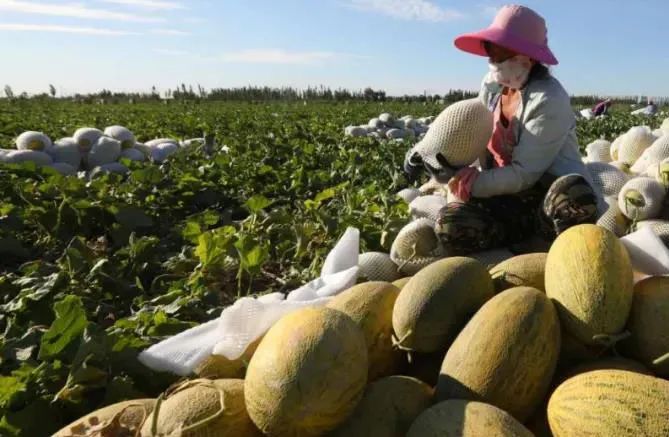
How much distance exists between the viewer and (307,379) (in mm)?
1555

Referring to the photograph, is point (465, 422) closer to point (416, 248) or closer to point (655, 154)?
point (416, 248)

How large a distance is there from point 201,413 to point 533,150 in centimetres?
240

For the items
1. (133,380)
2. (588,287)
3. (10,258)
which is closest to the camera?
(588,287)

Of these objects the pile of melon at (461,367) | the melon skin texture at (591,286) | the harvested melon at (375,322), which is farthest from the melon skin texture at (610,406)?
the harvested melon at (375,322)

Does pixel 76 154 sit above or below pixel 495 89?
below

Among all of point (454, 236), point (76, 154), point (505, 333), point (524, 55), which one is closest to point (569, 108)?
point (524, 55)

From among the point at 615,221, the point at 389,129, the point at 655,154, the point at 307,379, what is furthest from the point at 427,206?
the point at 389,129

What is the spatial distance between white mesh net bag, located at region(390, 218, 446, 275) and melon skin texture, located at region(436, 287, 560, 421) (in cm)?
139

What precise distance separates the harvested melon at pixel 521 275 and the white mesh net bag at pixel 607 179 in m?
2.05

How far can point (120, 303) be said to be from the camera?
351cm

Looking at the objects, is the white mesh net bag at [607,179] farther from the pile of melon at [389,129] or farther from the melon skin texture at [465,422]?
the pile of melon at [389,129]

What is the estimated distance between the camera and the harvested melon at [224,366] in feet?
6.88

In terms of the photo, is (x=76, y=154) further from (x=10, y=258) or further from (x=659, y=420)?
(x=659, y=420)

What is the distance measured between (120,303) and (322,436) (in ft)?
7.19
